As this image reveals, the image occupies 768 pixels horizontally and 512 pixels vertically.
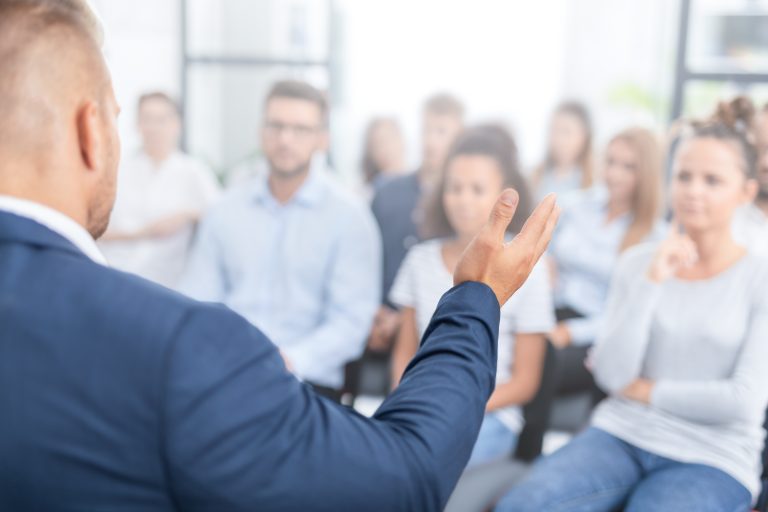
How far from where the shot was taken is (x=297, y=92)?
296cm

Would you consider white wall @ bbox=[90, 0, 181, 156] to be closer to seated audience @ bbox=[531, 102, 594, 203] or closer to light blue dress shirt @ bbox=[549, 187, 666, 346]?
seated audience @ bbox=[531, 102, 594, 203]

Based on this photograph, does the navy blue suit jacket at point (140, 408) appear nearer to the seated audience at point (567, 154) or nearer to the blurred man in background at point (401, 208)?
the blurred man in background at point (401, 208)

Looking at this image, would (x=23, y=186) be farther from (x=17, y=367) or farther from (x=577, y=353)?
(x=577, y=353)

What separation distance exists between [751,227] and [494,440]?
0.84 meters

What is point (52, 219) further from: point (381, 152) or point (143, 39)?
point (143, 39)

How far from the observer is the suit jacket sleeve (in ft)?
2.30

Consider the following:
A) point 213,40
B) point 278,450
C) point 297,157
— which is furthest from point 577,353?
point 213,40

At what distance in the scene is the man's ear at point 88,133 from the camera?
800 millimetres

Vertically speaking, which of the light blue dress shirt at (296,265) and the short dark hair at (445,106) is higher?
the short dark hair at (445,106)

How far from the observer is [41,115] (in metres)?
0.77

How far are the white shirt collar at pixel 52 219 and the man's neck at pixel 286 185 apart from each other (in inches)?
84.6

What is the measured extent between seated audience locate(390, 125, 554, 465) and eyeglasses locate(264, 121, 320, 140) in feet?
1.98

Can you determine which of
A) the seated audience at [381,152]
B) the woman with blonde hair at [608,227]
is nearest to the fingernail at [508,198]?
the woman with blonde hair at [608,227]

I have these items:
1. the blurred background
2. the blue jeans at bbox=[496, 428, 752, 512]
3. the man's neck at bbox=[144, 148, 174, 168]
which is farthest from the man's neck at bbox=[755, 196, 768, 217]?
the man's neck at bbox=[144, 148, 174, 168]
